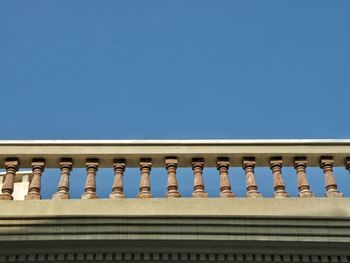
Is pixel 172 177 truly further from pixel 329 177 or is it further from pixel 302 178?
pixel 329 177

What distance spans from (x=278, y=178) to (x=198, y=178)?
0.98 meters

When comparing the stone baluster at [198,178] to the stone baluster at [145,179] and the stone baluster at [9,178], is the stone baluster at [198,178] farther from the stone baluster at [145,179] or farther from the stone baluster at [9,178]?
the stone baluster at [9,178]

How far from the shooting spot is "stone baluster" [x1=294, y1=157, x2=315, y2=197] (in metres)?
8.09

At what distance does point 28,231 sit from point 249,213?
8.11 feet

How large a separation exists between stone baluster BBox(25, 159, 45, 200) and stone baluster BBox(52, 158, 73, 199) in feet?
0.73

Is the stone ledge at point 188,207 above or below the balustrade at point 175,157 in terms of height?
below

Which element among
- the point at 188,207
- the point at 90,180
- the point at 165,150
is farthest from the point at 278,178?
the point at 90,180

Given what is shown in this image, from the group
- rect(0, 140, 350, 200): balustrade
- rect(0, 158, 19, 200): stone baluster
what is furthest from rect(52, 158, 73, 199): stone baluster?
rect(0, 158, 19, 200): stone baluster

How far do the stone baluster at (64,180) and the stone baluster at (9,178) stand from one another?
0.54 meters

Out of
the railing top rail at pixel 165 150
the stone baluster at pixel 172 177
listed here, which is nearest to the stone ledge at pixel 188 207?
the stone baluster at pixel 172 177

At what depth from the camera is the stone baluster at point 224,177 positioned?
8055 millimetres
